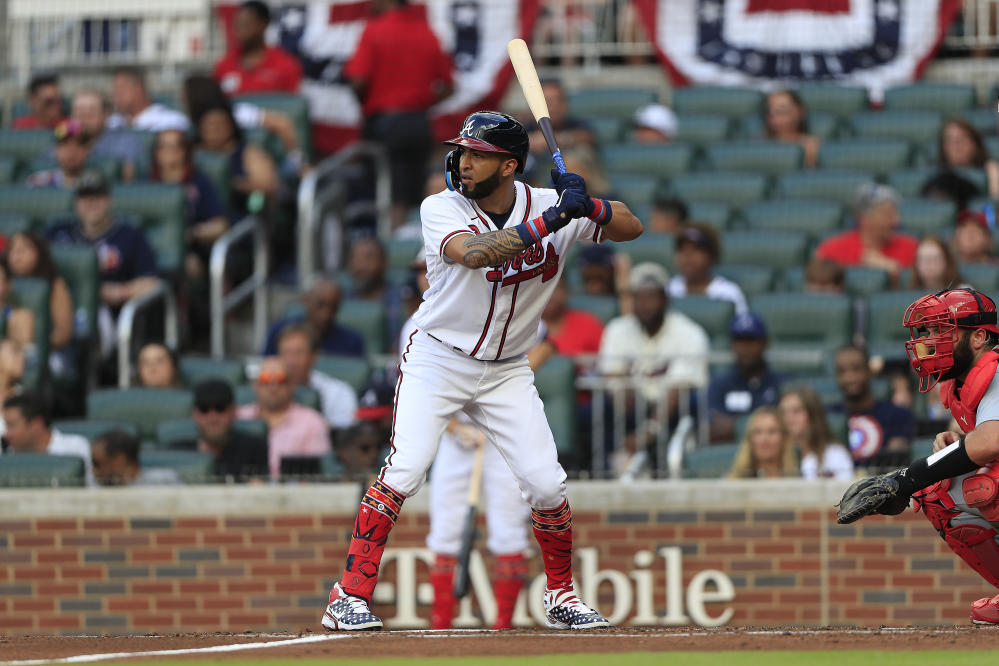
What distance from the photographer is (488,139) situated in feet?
19.7

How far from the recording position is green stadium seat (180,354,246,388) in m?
9.73

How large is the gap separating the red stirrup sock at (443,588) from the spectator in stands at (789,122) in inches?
184

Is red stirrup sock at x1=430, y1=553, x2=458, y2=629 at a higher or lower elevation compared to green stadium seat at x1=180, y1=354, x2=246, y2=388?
lower

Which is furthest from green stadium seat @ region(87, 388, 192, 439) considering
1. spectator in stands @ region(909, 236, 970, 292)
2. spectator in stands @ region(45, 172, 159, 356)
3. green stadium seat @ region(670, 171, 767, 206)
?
spectator in stands @ region(909, 236, 970, 292)

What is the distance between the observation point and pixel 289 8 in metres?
13.1

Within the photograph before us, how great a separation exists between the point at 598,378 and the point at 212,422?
6.58 ft

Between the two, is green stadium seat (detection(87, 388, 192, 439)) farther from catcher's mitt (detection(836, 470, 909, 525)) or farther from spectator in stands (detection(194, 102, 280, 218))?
catcher's mitt (detection(836, 470, 909, 525))

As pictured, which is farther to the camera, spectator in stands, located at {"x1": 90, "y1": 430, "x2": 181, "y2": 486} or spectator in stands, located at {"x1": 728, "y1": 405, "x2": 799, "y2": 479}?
spectator in stands, located at {"x1": 90, "y1": 430, "x2": 181, "y2": 486}

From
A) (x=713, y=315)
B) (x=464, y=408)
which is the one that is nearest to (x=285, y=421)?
(x=713, y=315)

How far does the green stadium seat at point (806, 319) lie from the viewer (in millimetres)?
9570

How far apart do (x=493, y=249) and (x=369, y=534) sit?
44.0 inches

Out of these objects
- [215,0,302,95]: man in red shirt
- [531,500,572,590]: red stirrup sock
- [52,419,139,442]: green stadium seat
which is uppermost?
[215,0,302,95]: man in red shirt

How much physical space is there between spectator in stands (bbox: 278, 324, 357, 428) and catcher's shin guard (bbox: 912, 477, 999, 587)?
3.99m

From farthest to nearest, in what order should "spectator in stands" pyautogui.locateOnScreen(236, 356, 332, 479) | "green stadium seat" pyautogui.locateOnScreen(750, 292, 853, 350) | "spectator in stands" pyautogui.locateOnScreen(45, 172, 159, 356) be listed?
"spectator in stands" pyautogui.locateOnScreen(45, 172, 159, 356) → "green stadium seat" pyautogui.locateOnScreen(750, 292, 853, 350) → "spectator in stands" pyautogui.locateOnScreen(236, 356, 332, 479)
